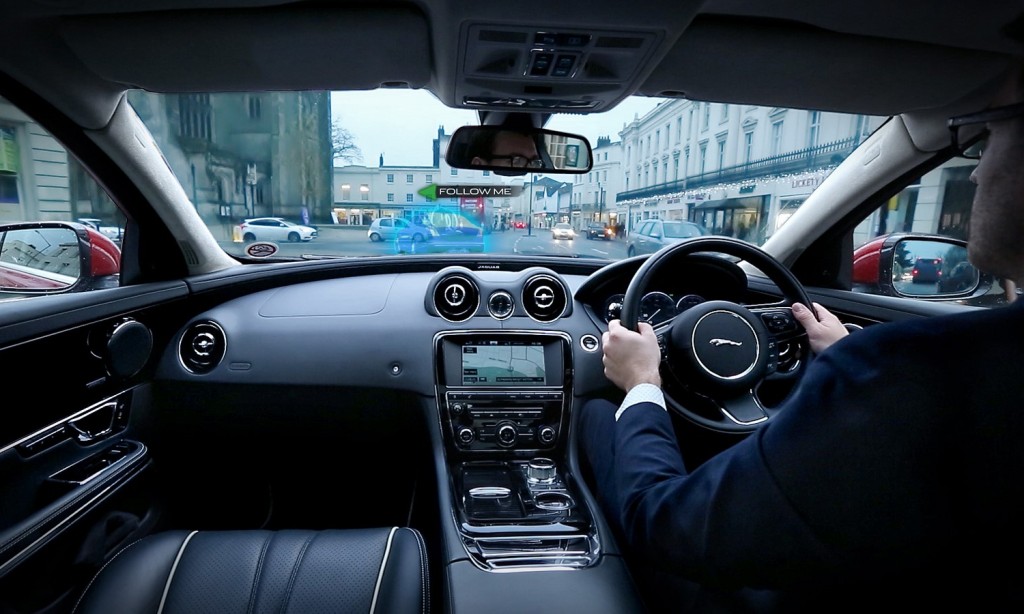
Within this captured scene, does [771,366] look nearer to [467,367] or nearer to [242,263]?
[467,367]

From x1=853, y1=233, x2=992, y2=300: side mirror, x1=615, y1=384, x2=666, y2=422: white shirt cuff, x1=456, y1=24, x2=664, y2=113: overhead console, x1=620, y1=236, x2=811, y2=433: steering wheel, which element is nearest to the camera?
x1=615, y1=384, x2=666, y2=422: white shirt cuff

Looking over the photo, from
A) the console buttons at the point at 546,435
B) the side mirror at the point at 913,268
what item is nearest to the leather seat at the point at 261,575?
the console buttons at the point at 546,435

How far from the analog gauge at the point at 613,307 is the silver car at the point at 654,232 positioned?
29 centimetres

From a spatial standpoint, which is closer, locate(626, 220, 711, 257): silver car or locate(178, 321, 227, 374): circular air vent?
locate(178, 321, 227, 374): circular air vent

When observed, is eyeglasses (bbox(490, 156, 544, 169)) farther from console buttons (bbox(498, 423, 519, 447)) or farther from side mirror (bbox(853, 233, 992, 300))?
side mirror (bbox(853, 233, 992, 300))

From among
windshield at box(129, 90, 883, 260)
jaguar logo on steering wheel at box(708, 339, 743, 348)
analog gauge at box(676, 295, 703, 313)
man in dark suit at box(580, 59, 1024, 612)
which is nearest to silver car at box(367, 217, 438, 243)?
windshield at box(129, 90, 883, 260)

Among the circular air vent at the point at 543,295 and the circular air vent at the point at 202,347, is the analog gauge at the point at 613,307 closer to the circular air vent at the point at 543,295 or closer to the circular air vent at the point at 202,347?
the circular air vent at the point at 543,295

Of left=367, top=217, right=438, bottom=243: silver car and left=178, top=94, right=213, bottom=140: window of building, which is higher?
left=178, top=94, right=213, bottom=140: window of building

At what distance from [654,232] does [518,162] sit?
2.90ft

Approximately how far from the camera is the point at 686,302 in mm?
2572

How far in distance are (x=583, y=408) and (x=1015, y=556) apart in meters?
1.90

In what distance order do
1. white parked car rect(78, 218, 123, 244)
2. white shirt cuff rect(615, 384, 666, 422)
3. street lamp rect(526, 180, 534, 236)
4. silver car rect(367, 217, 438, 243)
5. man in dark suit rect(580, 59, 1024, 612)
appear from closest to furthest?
man in dark suit rect(580, 59, 1024, 612), white shirt cuff rect(615, 384, 666, 422), white parked car rect(78, 218, 123, 244), street lamp rect(526, 180, 534, 236), silver car rect(367, 217, 438, 243)

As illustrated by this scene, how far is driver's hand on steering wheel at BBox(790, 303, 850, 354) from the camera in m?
2.19

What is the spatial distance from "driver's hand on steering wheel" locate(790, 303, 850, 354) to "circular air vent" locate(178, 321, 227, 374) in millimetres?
2665
